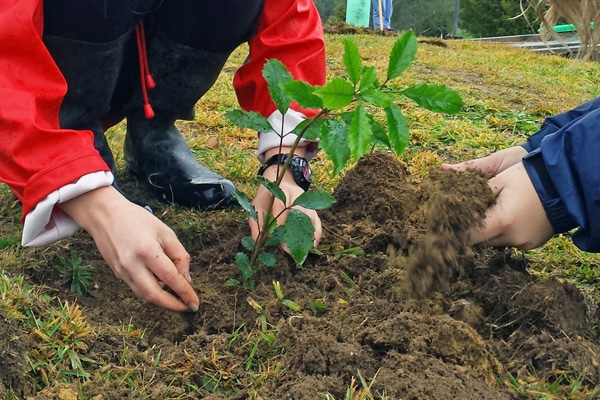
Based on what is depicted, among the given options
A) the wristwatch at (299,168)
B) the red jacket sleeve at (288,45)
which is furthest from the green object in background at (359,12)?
the wristwatch at (299,168)

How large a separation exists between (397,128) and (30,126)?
804 millimetres

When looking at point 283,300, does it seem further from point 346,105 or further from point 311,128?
point 346,105

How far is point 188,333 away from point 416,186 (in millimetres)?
967

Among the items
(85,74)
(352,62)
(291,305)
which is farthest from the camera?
(85,74)

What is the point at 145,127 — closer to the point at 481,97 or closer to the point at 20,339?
the point at 20,339

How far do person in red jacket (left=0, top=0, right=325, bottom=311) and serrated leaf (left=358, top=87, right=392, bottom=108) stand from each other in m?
0.33

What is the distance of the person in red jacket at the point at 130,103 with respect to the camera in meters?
1.42

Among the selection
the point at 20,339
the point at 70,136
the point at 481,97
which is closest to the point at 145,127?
the point at 70,136

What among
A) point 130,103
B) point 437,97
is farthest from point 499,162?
point 130,103

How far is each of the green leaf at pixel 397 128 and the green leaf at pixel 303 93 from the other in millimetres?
147

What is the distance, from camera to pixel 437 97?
1285 millimetres

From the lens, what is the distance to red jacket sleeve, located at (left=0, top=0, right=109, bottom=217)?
1.41 metres

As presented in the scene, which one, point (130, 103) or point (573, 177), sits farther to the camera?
point (130, 103)

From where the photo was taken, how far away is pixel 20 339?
1.29 meters
